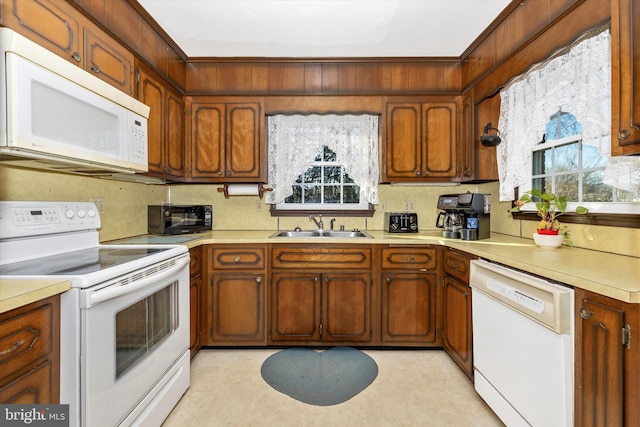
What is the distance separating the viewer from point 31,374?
0.99m

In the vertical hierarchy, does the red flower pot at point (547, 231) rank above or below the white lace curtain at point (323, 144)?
below

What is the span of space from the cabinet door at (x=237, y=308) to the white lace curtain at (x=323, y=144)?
865 millimetres

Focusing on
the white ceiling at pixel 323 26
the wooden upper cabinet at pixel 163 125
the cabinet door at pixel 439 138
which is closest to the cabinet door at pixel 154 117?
the wooden upper cabinet at pixel 163 125

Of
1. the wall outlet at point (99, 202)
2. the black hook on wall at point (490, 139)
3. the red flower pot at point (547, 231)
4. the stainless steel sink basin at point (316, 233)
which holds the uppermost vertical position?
the black hook on wall at point (490, 139)

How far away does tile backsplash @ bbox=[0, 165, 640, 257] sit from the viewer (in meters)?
1.65

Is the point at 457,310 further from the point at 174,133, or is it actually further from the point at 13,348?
the point at 174,133

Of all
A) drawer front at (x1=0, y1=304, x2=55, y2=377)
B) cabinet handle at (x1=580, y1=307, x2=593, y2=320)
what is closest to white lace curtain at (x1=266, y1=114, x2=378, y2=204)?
cabinet handle at (x1=580, y1=307, x2=593, y2=320)

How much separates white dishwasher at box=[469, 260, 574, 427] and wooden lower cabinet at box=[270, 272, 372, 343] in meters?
0.87

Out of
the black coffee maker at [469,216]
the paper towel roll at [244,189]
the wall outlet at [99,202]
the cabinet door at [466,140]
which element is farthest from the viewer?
the paper towel roll at [244,189]

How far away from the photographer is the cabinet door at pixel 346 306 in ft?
8.20

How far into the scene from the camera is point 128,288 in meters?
1.33

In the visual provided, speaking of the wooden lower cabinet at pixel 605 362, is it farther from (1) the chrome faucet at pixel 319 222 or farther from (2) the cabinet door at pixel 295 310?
(1) the chrome faucet at pixel 319 222

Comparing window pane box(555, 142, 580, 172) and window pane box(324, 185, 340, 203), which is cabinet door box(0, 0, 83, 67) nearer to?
window pane box(324, 185, 340, 203)

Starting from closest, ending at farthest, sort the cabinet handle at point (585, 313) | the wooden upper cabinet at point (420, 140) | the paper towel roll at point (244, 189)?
the cabinet handle at point (585, 313)
the wooden upper cabinet at point (420, 140)
the paper towel roll at point (244, 189)
